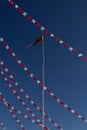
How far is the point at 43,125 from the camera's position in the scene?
22.3 meters

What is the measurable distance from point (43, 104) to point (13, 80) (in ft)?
12.4

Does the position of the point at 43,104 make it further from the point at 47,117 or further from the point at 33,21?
the point at 33,21

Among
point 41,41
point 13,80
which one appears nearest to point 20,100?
point 13,80

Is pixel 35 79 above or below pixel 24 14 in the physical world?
below

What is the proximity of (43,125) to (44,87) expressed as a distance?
403cm

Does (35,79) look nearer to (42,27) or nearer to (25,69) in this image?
(25,69)

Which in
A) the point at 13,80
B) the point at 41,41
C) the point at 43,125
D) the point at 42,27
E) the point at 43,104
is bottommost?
the point at 43,125

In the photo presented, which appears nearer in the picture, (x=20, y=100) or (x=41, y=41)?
(x=20, y=100)

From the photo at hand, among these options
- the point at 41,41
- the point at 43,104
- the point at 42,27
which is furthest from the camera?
the point at 41,41

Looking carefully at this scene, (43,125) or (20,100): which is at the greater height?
(20,100)

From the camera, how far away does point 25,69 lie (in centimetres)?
2453

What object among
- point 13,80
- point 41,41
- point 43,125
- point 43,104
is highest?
point 41,41

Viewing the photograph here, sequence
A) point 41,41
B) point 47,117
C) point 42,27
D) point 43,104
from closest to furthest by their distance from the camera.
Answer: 1. point 42,27
2. point 43,104
3. point 47,117
4. point 41,41

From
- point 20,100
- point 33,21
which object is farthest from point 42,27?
point 20,100
